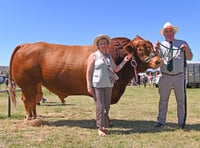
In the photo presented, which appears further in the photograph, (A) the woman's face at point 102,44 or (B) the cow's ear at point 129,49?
(B) the cow's ear at point 129,49

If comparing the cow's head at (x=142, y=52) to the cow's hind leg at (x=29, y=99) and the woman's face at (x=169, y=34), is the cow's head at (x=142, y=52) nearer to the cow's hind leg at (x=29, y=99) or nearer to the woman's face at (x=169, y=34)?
the woman's face at (x=169, y=34)

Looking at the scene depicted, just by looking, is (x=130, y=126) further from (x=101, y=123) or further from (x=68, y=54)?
(x=68, y=54)

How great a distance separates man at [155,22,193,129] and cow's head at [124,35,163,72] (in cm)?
19

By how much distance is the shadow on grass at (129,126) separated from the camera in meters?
6.16

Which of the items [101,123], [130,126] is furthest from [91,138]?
[130,126]

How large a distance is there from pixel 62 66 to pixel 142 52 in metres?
1.84

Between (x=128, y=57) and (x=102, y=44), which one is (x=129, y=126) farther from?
(x=102, y=44)

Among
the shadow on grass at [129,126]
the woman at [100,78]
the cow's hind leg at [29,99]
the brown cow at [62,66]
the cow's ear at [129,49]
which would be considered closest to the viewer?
the woman at [100,78]

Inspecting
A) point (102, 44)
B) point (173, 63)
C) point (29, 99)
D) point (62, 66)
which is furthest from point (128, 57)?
point (29, 99)

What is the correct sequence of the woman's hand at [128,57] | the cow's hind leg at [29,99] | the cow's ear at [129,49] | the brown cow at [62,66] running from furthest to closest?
the cow's hind leg at [29,99]
the brown cow at [62,66]
the cow's ear at [129,49]
the woman's hand at [128,57]

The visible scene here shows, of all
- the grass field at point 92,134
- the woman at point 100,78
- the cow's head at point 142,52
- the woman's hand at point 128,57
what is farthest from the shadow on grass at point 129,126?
the woman's hand at point 128,57

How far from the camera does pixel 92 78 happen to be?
5.64 metres

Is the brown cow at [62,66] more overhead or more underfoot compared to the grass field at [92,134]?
more overhead

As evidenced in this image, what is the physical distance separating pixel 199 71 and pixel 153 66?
2489 cm
